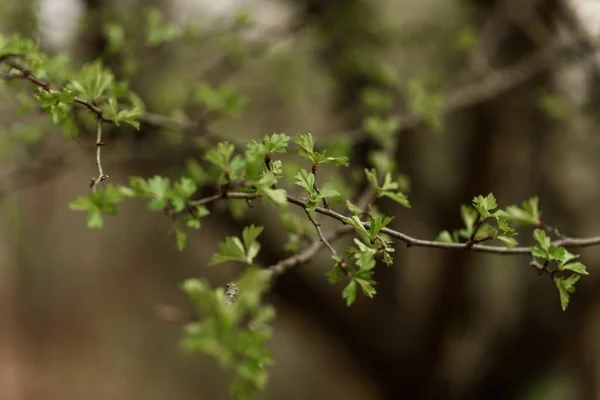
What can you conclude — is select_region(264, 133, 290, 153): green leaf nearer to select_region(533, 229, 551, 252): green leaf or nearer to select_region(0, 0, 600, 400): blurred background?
select_region(533, 229, 551, 252): green leaf

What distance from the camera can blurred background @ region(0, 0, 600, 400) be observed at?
1.28 meters

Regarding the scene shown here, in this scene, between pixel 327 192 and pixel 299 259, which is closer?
pixel 327 192

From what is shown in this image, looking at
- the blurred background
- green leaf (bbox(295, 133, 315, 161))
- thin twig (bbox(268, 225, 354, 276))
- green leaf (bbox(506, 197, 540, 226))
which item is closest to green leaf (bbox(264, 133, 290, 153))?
green leaf (bbox(295, 133, 315, 161))

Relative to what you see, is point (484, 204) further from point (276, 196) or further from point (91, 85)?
point (91, 85)

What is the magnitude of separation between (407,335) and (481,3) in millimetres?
1136

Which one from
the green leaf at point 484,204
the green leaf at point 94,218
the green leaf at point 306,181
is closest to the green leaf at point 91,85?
the green leaf at point 94,218

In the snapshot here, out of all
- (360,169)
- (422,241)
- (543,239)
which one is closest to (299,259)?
(422,241)

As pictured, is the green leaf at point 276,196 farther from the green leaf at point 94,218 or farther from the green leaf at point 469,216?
the green leaf at point 469,216

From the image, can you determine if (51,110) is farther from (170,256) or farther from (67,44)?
(170,256)

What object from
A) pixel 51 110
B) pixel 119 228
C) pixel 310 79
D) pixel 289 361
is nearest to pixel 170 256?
pixel 119 228

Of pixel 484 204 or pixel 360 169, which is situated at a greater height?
pixel 360 169

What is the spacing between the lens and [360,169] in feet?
5.15

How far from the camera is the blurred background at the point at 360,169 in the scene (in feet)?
4.21

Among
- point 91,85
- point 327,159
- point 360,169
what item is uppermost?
point 360,169
